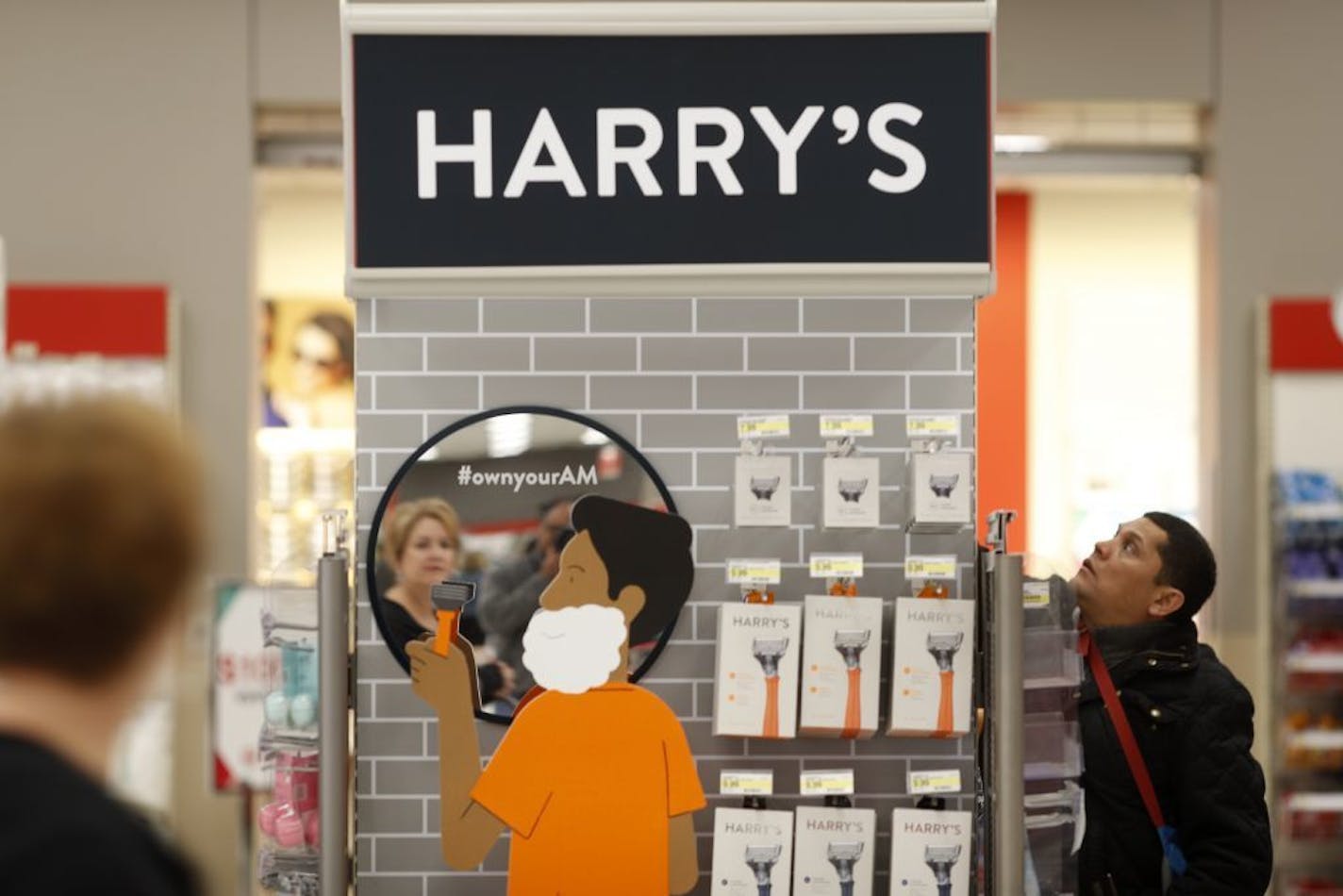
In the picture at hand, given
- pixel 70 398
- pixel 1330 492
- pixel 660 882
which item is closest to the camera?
pixel 70 398

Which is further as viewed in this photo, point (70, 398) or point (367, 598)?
point (367, 598)

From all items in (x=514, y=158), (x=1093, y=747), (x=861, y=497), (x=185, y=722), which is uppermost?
(x=514, y=158)

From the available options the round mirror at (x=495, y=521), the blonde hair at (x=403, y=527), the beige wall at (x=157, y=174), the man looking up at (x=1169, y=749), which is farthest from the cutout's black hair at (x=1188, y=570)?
the beige wall at (x=157, y=174)

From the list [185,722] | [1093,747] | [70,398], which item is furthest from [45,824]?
[185,722]

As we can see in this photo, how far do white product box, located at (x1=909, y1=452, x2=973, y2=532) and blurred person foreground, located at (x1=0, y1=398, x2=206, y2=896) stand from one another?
6.87 feet

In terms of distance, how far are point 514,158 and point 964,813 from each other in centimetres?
154

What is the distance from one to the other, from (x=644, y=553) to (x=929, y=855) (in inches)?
31.5

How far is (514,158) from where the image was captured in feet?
10.4

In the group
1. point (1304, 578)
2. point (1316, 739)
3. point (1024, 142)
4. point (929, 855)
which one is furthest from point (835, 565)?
point (1024, 142)

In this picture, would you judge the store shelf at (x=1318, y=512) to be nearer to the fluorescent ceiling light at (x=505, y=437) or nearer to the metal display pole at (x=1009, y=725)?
the metal display pole at (x=1009, y=725)

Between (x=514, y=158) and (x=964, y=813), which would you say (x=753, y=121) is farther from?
(x=964, y=813)

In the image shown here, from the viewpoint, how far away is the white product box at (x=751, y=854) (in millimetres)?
3078

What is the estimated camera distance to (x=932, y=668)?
10.3 feet

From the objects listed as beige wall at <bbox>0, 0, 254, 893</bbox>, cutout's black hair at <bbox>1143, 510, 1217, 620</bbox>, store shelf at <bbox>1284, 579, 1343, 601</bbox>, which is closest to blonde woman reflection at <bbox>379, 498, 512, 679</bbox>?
cutout's black hair at <bbox>1143, 510, 1217, 620</bbox>
